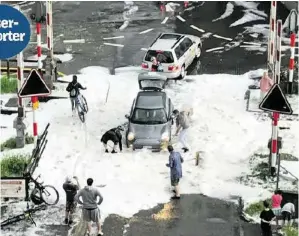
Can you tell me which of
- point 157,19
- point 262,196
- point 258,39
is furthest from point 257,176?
point 157,19

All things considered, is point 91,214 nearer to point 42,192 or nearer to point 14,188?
point 42,192

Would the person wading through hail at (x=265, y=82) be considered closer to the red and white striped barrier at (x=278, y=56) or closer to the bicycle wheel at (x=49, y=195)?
the red and white striped barrier at (x=278, y=56)

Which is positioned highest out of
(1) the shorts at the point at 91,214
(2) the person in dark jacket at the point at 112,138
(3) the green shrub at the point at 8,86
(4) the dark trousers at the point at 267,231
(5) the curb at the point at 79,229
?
(3) the green shrub at the point at 8,86

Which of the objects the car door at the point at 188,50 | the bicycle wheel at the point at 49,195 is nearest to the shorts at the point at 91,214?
the bicycle wheel at the point at 49,195

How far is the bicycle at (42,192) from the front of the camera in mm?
19453

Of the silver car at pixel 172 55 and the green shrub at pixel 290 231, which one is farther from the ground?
the silver car at pixel 172 55

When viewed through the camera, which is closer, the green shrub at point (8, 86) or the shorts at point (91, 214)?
the shorts at point (91, 214)

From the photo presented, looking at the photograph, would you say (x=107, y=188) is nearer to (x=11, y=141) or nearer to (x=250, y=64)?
(x=11, y=141)

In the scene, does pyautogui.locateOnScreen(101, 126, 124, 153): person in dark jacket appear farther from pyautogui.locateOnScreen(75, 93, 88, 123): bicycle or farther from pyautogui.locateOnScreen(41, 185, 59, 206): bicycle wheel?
pyautogui.locateOnScreen(41, 185, 59, 206): bicycle wheel

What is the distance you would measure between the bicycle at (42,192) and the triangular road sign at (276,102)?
226 inches

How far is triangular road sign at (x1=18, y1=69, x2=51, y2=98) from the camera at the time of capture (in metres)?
20.1

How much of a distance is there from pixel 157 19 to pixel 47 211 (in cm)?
2042

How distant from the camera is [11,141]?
76.1 ft

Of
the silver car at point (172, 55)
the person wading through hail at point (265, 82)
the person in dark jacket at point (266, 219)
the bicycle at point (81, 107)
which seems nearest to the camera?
the person in dark jacket at point (266, 219)
